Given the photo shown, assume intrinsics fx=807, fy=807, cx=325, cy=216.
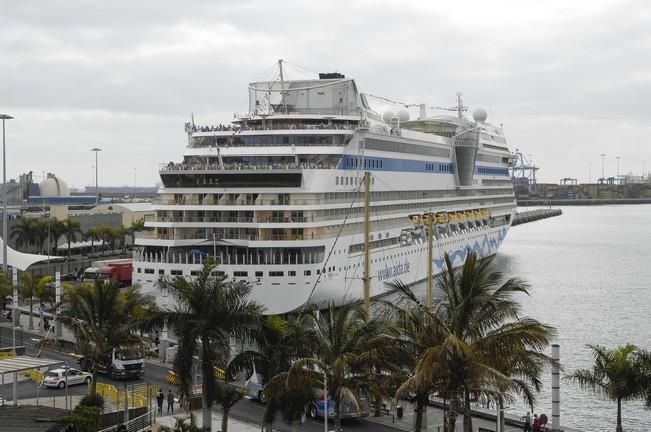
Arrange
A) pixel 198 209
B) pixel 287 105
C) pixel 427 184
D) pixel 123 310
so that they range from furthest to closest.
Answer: pixel 427 184 < pixel 287 105 < pixel 198 209 < pixel 123 310

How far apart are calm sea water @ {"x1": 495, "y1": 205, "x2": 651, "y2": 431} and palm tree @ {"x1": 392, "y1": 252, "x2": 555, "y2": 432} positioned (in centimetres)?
1515

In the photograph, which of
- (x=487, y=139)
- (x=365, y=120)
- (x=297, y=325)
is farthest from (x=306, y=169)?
(x=487, y=139)

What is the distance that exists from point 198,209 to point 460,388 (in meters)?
26.8

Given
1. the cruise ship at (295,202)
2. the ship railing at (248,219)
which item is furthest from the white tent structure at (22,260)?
the ship railing at (248,219)

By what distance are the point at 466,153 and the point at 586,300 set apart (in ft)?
66.8

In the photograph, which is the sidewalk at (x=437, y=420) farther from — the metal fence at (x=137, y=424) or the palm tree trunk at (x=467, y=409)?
the palm tree trunk at (x=467, y=409)

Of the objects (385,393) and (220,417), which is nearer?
(385,393)

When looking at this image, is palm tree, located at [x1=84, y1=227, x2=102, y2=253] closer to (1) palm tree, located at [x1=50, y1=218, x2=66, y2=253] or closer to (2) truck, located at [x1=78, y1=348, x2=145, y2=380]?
(1) palm tree, located at [x1=50, y1=218, x2=66, y2=253]

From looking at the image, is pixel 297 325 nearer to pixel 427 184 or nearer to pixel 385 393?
pixel 385 393

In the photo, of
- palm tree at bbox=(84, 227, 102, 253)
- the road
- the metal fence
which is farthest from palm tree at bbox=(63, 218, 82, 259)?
the metal fence

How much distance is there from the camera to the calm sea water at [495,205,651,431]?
3378 centimetres

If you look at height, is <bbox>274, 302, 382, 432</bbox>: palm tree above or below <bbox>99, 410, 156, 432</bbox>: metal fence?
above

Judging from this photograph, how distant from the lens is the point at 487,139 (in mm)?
86312

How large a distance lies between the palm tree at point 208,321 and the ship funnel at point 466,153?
55.1 meters
